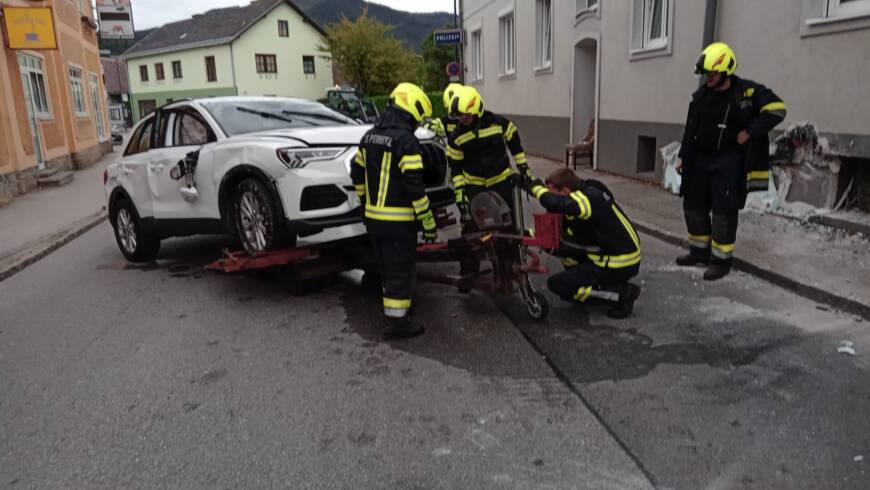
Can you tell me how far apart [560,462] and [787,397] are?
1477 millimetres

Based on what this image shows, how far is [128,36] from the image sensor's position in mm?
25281

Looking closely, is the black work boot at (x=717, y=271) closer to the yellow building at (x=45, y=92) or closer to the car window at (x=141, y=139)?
Answer: the car window at (x=141, y=139)

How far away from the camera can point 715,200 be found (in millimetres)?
5875

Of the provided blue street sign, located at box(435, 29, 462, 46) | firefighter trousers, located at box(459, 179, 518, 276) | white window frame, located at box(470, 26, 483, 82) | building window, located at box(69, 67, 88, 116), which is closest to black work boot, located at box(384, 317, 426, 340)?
firefighter trousers, located at box(459, 179, 518, 276)

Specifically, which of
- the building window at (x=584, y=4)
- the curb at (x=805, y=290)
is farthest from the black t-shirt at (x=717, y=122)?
the building window at (x=584, y=4)

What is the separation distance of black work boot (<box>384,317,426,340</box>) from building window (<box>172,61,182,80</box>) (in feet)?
176

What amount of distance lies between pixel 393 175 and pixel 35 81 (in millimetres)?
15807

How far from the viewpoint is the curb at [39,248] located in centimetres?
755

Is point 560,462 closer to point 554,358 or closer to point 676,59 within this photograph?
point 554,358

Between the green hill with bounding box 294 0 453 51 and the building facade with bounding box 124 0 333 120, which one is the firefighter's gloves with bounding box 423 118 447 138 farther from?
the green hill with bounding box 294 0 453 51

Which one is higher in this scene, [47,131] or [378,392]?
[47,131]

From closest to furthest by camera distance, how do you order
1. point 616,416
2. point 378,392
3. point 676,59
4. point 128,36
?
point 616,416 → point 378,392 → point 676,59 → point 128,36

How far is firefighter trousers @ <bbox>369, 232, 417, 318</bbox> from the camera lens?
15.2ft

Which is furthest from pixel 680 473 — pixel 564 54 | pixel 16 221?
pixel 564 54
